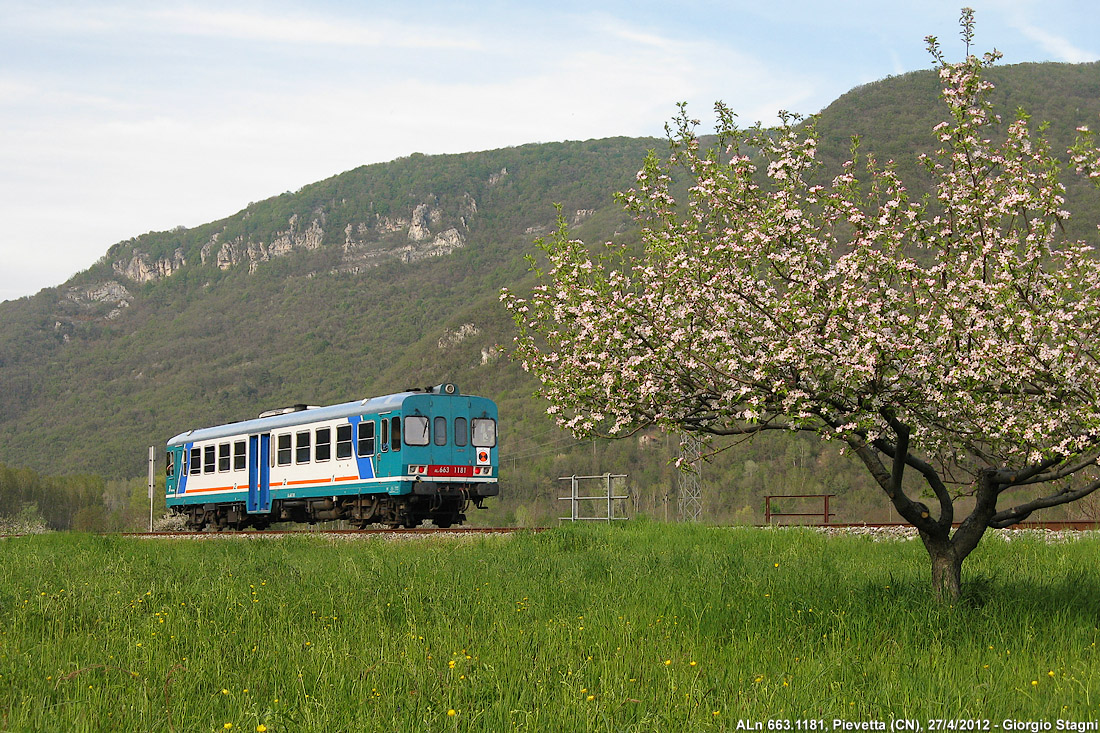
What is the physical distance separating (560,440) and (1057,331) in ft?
231

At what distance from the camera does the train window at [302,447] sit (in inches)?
1047

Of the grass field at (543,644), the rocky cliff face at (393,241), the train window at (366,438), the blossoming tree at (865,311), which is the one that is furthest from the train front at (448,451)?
the rocky cliff face at (393,241)

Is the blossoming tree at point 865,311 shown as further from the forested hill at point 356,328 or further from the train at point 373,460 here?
the forested hill at point 356,328

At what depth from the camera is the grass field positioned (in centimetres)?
631

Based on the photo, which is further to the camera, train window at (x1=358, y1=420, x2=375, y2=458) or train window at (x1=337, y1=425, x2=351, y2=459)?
train window at (x1=337, y1=425, x2=351, y2=459)

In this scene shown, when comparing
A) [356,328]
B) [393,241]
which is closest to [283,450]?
[356,328]

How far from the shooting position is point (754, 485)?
57.7m

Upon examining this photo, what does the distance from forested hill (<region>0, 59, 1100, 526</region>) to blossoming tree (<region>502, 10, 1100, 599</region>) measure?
3929 cm

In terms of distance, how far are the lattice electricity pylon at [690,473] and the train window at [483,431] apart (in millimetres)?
5054

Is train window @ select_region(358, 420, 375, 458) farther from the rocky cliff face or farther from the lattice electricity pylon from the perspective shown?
the rocky cliff face

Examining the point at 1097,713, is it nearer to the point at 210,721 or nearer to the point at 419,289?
the point at 210,721

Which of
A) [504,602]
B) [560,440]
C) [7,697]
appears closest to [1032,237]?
[504,602]

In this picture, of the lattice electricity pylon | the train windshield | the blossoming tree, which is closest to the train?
the train windshield

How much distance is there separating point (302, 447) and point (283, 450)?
105 cm
